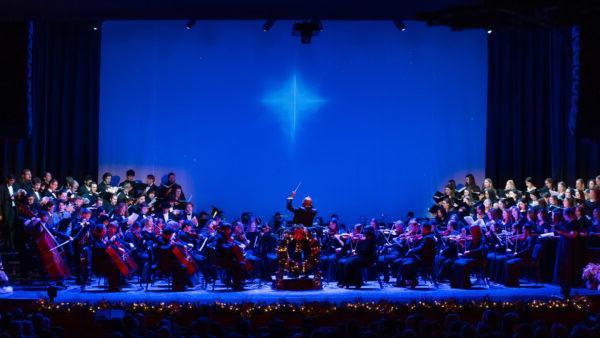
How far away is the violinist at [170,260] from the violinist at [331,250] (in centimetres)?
274

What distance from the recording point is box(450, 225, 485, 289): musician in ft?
45.1

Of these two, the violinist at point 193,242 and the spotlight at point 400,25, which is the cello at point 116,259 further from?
the spotlight at point 400,25

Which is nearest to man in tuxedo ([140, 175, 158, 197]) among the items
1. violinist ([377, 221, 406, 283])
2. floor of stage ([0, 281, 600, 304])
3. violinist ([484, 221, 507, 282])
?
floor of stage ([0, 281, 600, 304])

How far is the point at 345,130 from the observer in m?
18.7

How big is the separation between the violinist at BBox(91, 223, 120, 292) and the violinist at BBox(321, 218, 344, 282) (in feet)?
12.3

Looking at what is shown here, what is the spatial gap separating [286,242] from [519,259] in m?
4.00

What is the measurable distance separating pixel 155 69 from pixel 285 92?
298 centimetres

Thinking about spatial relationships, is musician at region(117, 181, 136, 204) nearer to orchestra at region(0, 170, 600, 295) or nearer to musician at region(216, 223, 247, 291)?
orchestra at region(0, 170, 600, 295)

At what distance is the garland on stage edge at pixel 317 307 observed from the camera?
11.2 metres

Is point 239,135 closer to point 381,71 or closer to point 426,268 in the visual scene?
point 381,71

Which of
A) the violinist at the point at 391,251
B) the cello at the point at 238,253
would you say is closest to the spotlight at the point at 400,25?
the violinist at the point at 391,251

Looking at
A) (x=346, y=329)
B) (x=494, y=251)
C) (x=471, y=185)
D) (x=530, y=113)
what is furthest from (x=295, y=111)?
(x=346, y=329)

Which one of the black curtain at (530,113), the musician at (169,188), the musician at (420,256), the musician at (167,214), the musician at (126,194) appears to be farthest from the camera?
the black curtain at (530,113)

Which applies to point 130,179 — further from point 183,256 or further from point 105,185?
point 183,256
